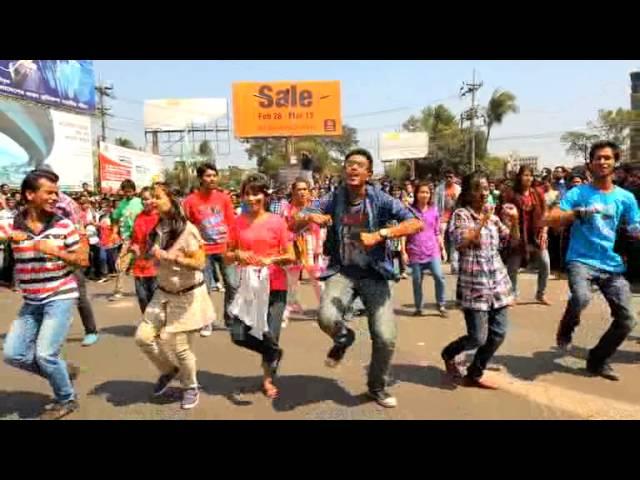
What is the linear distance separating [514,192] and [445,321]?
1884 mm

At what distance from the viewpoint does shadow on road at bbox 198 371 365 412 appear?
4.05 meters

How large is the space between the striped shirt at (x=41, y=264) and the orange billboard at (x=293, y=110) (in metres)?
30.4

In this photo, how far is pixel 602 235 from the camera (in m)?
4.30

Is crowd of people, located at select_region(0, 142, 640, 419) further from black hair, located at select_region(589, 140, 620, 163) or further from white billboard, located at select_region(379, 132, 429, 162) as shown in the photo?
white billboard, located at select_region(379, 132, 429, 162)

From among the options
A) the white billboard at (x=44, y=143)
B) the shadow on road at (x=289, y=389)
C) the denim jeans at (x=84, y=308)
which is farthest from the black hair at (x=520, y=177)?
the white billboard at (x=44, y=143)

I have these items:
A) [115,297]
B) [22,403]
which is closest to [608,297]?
[22,403]

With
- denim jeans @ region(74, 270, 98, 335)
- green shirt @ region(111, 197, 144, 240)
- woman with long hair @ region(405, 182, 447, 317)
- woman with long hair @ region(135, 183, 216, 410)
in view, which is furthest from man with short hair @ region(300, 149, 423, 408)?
green shirt @ region(111, 197, 144, 240)

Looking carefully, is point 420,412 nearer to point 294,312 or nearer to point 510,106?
point 294,312

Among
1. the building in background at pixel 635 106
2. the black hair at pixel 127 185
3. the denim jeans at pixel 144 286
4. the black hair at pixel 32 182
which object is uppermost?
the building in background at pixel 635 106

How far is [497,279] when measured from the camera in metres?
4.11

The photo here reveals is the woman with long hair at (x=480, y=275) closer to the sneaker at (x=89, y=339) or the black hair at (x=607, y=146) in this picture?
the black hair at (x=607, y=146)

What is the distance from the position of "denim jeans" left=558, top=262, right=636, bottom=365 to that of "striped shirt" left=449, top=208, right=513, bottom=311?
645 millimetres

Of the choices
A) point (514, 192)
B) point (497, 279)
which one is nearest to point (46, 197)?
point (497, 279)

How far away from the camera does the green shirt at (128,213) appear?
680 cm
